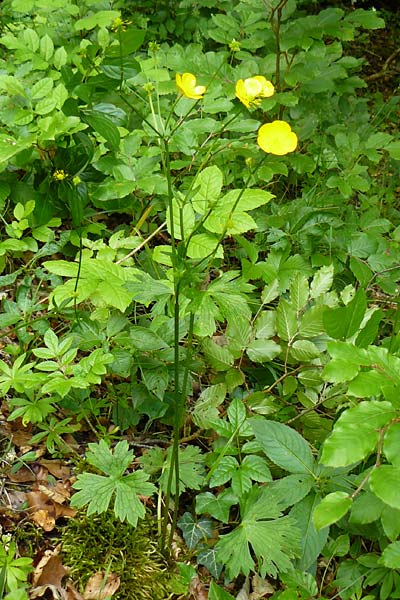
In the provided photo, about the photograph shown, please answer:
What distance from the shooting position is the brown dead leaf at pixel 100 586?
4.96 feet

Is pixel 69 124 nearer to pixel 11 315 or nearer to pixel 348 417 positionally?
pixel 11 315

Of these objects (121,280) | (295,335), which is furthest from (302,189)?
(121,280)

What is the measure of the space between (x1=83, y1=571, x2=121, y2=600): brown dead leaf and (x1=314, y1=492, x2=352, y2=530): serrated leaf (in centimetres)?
77

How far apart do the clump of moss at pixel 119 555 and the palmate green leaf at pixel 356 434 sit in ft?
2.79

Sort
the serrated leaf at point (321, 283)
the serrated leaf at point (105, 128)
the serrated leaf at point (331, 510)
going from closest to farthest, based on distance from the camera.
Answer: the serrated leaf at point (331, 510) → the serrated leaf at point (105, 128) → the serrated leaf at point (321, 283)

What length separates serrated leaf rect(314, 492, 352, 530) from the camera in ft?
3.21

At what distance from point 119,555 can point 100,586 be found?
10cm

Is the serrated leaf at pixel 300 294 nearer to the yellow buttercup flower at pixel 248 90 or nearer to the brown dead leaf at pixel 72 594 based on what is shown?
the yellow buttercup flower at pixel 248 90

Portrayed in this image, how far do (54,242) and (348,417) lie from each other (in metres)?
1.61

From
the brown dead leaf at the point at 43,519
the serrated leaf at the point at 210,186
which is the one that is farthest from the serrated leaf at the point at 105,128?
the brown dead leaf at the point at 43,519

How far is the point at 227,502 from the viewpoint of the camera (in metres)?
1.68

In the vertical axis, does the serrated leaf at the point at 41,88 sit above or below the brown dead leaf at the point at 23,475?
above

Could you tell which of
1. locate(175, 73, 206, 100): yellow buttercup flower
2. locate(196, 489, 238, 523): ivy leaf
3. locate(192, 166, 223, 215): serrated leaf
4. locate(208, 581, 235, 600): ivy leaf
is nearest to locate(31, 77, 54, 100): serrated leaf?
locate(192, 166, 223, 215): serrated leaf

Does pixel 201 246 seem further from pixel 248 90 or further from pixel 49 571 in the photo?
pixel 49 571
